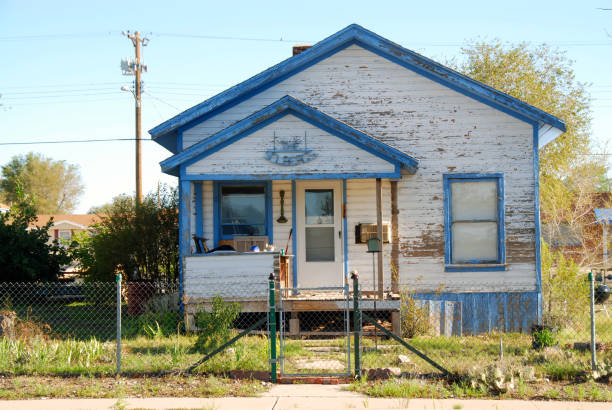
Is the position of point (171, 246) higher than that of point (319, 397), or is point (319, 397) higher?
point (171, 246)

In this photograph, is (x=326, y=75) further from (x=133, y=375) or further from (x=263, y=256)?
(x=133, y=375)

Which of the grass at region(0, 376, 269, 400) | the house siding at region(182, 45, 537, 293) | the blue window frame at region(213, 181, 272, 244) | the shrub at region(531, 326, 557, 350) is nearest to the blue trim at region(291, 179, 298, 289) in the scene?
the house siding at region(182, 45, 537, 293)

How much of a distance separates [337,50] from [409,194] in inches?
136

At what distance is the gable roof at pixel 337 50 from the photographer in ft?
39.7

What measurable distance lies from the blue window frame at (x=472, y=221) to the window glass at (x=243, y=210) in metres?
3.83

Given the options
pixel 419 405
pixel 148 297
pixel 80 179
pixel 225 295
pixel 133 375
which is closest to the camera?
pixel 419 405

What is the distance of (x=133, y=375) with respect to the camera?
26.8 feet

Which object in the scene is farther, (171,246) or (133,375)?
(171,246)

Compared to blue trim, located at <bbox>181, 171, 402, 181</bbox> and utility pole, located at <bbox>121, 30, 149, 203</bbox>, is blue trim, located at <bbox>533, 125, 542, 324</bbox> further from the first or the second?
utility pole, located at <bbox>121, 30, 149, 203</bbox>

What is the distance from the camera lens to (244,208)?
12.5m

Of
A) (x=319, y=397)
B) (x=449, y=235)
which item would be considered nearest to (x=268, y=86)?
(x=449, y=235)

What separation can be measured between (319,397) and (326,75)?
749 centimetres

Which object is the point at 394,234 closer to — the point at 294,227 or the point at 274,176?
the point at 294,227

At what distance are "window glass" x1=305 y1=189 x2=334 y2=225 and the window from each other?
853mm
